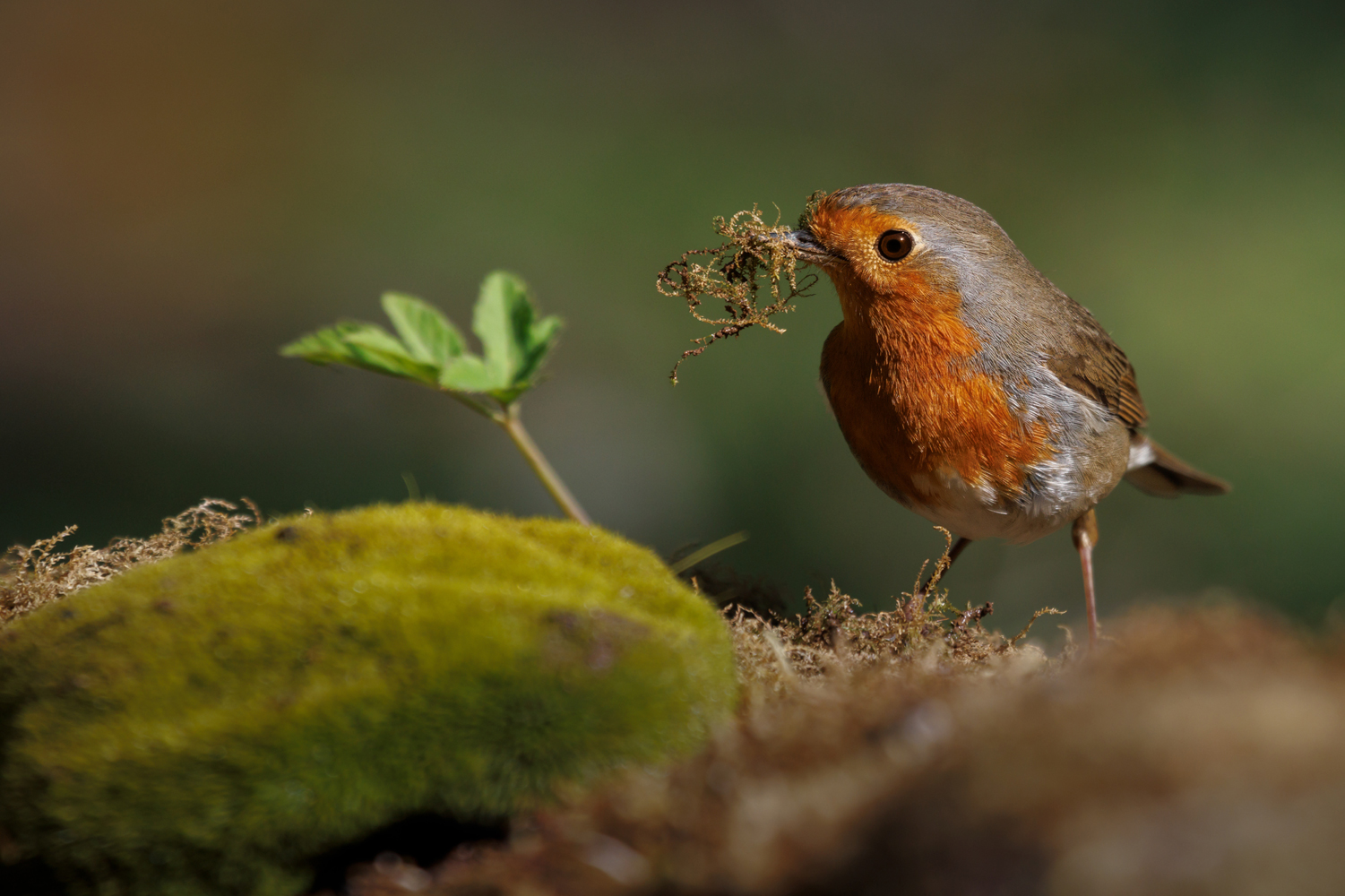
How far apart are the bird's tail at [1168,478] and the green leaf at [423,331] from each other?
90.7 inches

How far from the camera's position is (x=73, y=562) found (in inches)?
83.5

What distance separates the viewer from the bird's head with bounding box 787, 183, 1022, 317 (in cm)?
227

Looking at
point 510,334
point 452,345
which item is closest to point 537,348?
point 510,334

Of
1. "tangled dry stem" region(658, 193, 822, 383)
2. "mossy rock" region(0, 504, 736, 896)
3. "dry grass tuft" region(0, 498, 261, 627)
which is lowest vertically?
"dry grass tuft" region(0, 498, 261, 627)

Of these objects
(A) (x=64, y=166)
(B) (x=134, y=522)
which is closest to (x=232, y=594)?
(B) (x=134, y=522)

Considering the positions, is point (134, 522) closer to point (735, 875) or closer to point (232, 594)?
point (232, 594)

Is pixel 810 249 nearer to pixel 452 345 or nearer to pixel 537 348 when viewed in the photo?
pixel 537 348

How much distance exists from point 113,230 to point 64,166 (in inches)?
31.1

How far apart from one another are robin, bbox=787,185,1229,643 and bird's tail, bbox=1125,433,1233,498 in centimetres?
97

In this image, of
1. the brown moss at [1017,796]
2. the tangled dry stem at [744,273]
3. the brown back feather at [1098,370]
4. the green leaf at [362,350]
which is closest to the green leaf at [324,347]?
the green leaf at [362,350]

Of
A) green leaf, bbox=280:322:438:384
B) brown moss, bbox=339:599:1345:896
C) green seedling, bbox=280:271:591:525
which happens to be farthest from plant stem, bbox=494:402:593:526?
brown moss, bbox=339:599:1345:896

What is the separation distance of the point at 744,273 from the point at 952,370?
1.80ft

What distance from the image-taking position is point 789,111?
7.05m

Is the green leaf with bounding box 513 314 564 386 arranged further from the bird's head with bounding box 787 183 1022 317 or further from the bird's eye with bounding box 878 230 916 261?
the bird's eye with bounding box 878 230 916 261
